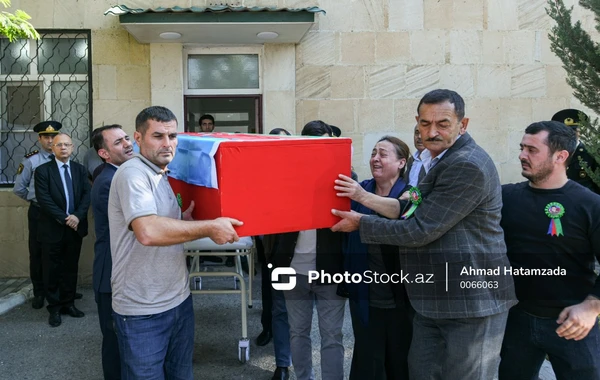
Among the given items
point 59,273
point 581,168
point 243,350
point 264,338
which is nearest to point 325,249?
point 243,350

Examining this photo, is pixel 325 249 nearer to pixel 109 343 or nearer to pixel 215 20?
pixel 109 343

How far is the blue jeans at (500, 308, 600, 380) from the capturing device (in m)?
2.46

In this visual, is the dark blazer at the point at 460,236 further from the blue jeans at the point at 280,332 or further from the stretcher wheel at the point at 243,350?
the stretcher wheel at the point at 243,350

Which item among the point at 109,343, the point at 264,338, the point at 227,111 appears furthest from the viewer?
the point at 227,111

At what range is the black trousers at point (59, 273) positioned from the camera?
209 inches

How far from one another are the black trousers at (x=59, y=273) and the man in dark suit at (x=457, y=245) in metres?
4.20

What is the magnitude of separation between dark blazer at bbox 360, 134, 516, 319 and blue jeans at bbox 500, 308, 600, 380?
1.06 feet

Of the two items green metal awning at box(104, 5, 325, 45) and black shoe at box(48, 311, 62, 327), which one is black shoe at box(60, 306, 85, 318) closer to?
black shoe at box(48, 311, 62, 327)

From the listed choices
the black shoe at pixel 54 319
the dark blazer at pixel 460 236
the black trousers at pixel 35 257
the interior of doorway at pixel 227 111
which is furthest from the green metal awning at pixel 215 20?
the dark blazer at pixel 460 236

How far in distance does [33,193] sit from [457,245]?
502 centimetres

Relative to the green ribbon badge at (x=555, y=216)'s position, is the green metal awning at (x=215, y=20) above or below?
above

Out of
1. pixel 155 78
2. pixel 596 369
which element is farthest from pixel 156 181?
pixel 155 78

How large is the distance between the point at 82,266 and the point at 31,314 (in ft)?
3.84

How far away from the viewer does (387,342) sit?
3072mm
